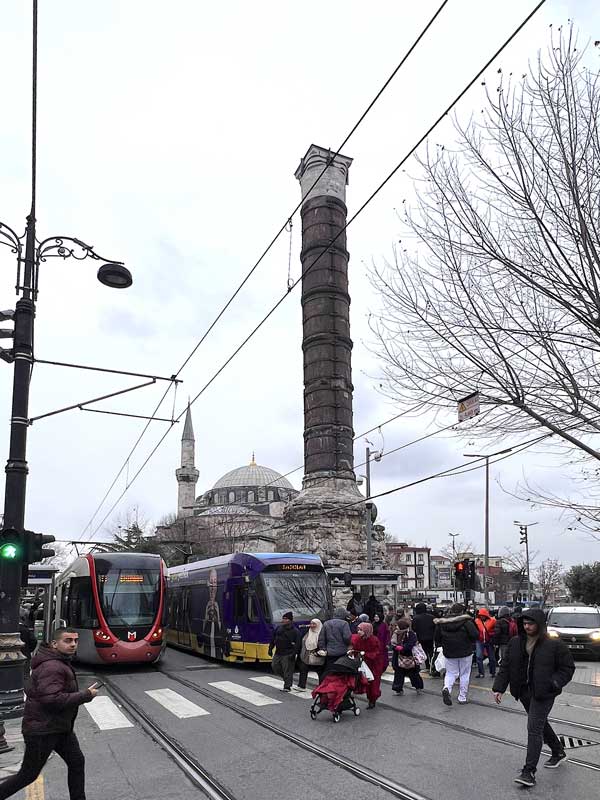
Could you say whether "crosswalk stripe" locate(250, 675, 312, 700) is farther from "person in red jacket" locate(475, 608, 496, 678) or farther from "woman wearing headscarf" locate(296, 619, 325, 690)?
"person in red jacket" locate(475, 608, 496, 678)

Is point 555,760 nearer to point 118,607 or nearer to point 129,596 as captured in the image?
point 118,607

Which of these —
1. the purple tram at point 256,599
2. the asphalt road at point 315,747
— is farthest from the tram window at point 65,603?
the asphalt road at point 315,747

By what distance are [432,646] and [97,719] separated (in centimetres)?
753

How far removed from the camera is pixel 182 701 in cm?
1159

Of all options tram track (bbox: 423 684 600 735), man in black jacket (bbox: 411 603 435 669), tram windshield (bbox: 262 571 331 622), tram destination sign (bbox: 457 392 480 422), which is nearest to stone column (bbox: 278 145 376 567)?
tram windshield (bbox: 262 571 331 622)

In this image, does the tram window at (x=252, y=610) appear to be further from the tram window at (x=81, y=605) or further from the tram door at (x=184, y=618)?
the tram door at (x=184, y=618)

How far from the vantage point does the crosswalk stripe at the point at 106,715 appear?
958 centimetres

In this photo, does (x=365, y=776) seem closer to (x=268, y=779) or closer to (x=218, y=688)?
(x=268, y=779)

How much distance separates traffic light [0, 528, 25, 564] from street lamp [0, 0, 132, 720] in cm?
3

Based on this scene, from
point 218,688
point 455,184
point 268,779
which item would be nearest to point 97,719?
point 218,688

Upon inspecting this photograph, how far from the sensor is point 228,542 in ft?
208

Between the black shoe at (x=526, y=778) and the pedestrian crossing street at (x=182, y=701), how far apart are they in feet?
17.1

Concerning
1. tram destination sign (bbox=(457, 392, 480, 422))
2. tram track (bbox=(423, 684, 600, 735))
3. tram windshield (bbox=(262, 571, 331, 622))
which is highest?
tram destination sign (bbox=(457, 392, 480, 422))

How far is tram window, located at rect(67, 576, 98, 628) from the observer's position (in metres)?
16.5
